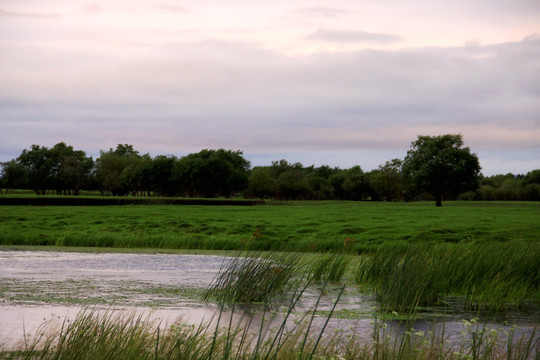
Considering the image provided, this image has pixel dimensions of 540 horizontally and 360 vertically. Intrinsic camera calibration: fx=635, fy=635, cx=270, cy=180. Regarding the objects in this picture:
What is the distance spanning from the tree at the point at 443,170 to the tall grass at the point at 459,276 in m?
71.3

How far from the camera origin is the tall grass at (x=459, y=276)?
42.9 feet

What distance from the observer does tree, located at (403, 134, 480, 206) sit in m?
87.1

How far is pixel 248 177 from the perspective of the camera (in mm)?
135375

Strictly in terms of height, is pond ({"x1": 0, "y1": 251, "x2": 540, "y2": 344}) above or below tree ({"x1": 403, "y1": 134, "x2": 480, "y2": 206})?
below

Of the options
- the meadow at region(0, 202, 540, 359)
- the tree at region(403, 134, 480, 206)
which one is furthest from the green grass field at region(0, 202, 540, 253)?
the tree at region(403, 134, 480, 206)

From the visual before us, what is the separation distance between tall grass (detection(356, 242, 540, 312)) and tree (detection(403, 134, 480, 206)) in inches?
2807

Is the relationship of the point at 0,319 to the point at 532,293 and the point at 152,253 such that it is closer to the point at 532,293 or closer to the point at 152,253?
the point at 532,293

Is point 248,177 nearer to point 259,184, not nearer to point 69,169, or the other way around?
point 259,184

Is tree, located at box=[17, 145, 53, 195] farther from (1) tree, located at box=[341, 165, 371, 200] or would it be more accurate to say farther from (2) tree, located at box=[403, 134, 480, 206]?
(2) tree, located at box=[403, 134, 480, 206]

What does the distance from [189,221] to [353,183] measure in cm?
10219

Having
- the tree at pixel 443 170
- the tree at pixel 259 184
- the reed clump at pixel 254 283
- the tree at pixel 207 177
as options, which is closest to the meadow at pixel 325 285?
the reed clump at pixel 254 283

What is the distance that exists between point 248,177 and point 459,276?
393 feet

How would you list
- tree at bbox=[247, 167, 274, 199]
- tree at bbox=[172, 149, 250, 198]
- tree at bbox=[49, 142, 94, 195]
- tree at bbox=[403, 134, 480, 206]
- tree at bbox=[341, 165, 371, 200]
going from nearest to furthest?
1. tree at bbox=[403, 134, 480, 206]
2. tree at bbox=[172, 149, 250, 198]
3. tree at bbox=[247, 167, 274, 199]
4. tree at bbox=[49, 142, 94, 195]
5. tree at bbox=[341, 165, 371, 200]

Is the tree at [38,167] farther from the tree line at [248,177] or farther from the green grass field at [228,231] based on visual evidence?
the green grass field at [228,231]
